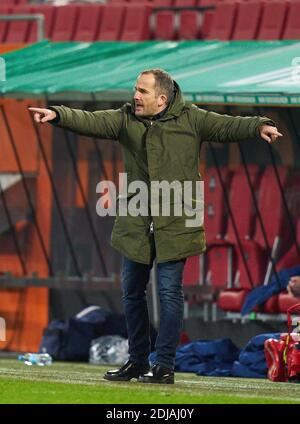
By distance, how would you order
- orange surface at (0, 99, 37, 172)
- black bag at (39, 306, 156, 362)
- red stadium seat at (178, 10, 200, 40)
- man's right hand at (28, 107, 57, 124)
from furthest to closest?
red stadium seat at (178, 10, 200, 40) → orange surface at (0, 99, 37, 172) → black bag at (39, 306, 156, 362) → man's right hand at (28, 107, 57, 124)

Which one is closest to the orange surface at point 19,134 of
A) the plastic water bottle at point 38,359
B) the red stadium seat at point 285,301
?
the plastic water bottle at point 38,359

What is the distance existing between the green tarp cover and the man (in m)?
3.54

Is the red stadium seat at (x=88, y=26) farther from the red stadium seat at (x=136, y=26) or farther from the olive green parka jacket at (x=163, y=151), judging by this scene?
the olive green parka jacket at (x=163, y=151)

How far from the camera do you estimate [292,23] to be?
62.4 feet

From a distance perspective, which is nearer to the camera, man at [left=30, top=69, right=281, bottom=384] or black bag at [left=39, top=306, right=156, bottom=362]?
man at [left=30, top=69, right=281, bottom=384]

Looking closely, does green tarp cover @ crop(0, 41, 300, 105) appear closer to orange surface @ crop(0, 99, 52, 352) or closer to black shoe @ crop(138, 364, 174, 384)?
orange surface @ crop(0, 99, 52, 352)

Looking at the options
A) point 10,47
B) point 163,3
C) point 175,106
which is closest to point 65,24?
point 10,47

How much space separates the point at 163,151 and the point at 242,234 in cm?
572

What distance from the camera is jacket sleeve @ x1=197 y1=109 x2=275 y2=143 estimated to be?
12523mm

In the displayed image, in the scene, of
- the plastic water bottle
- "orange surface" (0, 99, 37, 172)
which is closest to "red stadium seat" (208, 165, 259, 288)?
"orange surface" (0, 99, 37, 172)

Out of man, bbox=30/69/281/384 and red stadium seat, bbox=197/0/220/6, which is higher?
red stadium seat, bbox=197/0/220/6

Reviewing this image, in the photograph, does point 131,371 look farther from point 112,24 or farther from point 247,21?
point 112,24

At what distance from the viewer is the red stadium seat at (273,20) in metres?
19.1

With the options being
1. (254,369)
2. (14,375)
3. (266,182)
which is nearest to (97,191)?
(266,182)
